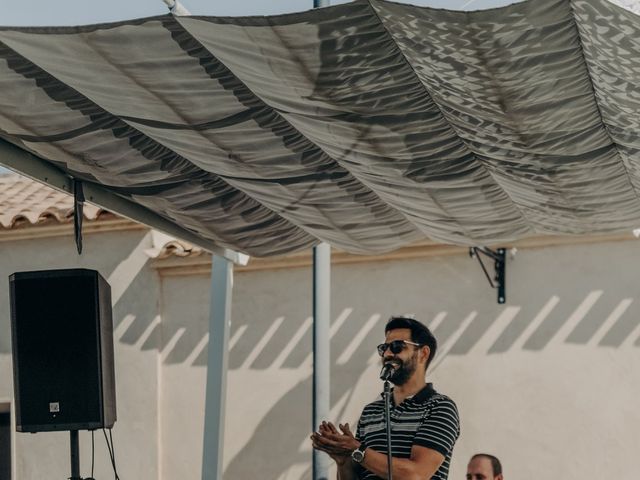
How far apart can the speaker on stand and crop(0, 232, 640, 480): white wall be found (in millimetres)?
4781

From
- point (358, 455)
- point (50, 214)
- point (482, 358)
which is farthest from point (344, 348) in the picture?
point (358, 455)

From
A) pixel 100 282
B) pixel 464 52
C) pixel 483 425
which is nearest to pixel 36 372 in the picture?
pixel 100 282

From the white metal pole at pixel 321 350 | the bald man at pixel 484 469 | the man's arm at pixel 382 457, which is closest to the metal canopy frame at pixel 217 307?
the white metal pole at pixel 321 350

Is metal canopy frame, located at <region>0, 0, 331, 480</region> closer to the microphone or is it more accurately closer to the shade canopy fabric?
the shade canopy fabric

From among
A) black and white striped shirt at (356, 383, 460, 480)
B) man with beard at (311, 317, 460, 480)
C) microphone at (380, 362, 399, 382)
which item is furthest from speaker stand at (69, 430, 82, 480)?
microphone at (380, 362, 399, 382)

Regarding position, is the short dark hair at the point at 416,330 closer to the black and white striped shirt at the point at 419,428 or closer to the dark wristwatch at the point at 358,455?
the black and white striped shirt at the point at 419,428

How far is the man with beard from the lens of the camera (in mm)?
4715

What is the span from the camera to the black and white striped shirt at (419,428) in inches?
188

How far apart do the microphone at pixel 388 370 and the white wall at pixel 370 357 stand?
4.63 metres

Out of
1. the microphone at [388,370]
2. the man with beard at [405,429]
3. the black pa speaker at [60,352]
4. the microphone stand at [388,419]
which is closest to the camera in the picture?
the microphone stand at [388,419]

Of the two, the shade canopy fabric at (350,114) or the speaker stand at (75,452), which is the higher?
the shade canopy fabric at (350,114)

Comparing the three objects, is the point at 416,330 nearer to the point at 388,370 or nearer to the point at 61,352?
the point at 388,370

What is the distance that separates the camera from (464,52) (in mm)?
3602

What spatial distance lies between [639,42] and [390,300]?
659 centimetres
